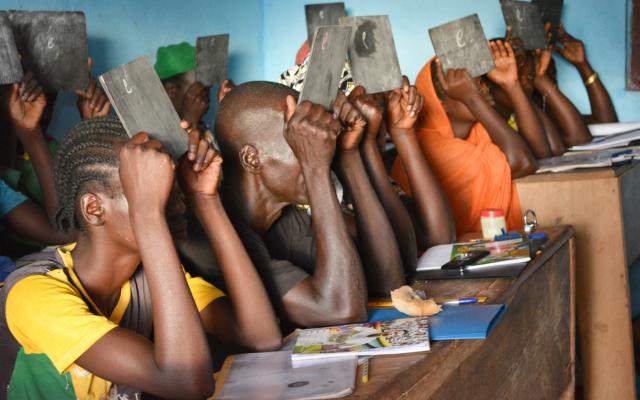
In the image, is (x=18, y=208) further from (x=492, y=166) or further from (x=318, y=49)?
(x=492, y=166)

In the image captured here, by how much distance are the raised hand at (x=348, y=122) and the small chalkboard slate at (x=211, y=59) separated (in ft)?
5.59

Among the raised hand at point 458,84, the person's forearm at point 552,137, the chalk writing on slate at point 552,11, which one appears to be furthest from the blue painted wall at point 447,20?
the raised hand at point 458,84

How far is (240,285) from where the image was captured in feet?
5.54

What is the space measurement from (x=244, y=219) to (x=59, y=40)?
127 centimetres

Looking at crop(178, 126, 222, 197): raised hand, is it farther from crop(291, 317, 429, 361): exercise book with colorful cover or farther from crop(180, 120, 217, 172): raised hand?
crop(291, 317, 429, 361): exercise book with colorful cover

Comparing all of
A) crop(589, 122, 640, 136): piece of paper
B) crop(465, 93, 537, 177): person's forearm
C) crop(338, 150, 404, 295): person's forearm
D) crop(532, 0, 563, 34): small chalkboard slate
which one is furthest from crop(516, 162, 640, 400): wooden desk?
crop(532, 0, 563, 34): small chalkboard slate

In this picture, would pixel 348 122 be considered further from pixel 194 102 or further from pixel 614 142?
pixel 614 142

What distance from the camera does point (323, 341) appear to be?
159cm

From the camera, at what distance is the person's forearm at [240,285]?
1.66 meters

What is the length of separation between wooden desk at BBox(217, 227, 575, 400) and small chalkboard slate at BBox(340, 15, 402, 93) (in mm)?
607

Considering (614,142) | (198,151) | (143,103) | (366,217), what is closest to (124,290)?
(198,151)

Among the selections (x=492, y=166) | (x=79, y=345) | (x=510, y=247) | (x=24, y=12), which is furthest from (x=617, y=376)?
(x=24, y=12)

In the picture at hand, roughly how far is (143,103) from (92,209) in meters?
0.25

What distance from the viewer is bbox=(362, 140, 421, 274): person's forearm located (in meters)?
2.30
